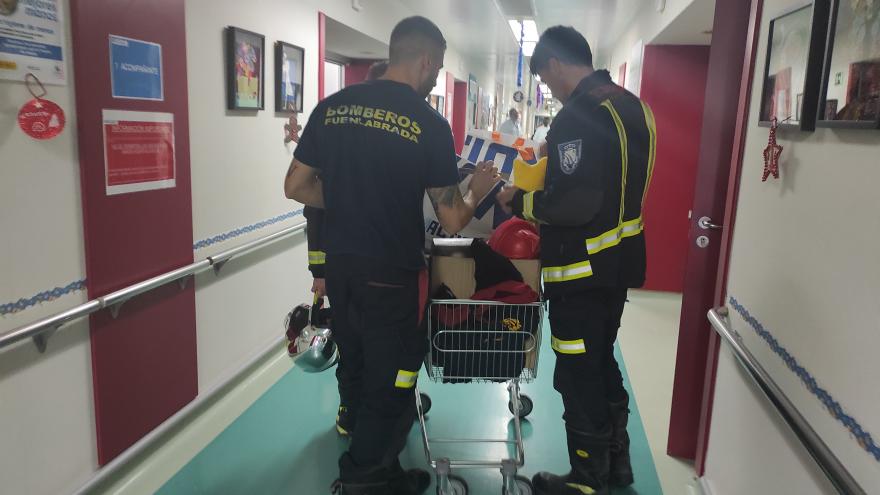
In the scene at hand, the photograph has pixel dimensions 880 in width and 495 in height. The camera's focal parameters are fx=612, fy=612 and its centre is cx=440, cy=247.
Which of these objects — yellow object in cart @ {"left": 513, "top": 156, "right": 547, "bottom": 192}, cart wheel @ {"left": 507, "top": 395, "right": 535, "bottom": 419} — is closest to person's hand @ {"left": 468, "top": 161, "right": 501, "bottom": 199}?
yellow object in cart @ {"left": 513, "top": 156, "right": 547, "bottom": 192}

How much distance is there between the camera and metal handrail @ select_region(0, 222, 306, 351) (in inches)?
74.4

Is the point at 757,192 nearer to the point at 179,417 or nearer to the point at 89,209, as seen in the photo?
the point at 89,209

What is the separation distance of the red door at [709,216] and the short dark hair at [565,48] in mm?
588

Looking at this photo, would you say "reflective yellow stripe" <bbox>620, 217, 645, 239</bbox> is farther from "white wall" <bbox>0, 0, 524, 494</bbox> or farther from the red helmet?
"white wall" <bbox>0, 0, 524, 494</bbox>

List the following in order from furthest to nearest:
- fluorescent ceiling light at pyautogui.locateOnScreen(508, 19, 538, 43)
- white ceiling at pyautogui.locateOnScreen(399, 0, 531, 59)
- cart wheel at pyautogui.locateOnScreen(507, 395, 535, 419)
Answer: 1. fluorescent ceiling light at pyautogui.locateOnScreen(508, 19, 538, 43)
2. white ceiling at pyautogui.locateOnScreen(399, 0, 531, 59)
3. cart wheel at pyautogui.locateOnScreen(507, 395, 535, 419)

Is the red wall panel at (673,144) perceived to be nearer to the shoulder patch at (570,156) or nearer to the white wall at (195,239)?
the white wall at (195,239)

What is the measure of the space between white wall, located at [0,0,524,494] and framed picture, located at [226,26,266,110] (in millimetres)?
48

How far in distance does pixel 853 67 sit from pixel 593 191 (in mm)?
889

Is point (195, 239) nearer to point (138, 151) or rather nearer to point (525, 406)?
point (138, 151)

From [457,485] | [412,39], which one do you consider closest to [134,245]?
[412,39]

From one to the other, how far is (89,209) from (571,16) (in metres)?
6.11

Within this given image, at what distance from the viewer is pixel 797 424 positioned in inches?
54.4

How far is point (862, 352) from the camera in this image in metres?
1.20

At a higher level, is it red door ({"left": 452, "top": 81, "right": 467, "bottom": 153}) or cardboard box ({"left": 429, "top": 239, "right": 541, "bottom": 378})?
red door ({"left": 452, "top": 81, "right": 467, "bottom": 153})
